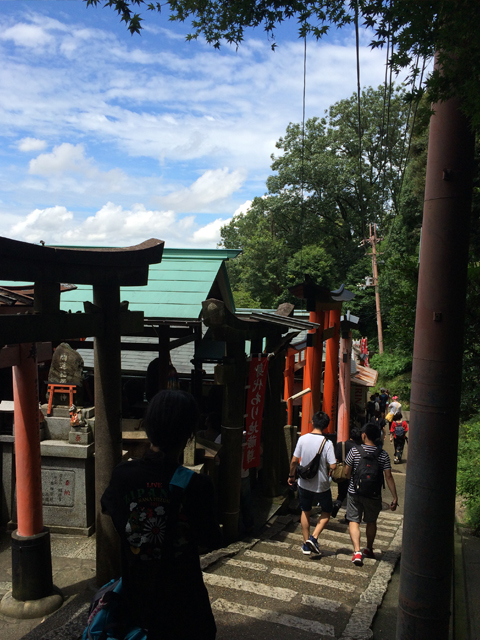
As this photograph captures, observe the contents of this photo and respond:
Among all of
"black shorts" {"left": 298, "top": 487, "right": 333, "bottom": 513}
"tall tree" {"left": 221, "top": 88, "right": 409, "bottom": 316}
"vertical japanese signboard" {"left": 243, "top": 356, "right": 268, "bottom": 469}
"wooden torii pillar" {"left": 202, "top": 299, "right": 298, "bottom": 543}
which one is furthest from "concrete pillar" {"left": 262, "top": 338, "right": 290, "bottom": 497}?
"tall tree" {"left": 221, "top": 88, "right": 409, "bottom": 316}

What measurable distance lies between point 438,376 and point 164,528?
1.91m

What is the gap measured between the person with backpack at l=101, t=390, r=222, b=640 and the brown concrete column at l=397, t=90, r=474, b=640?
61.3 inches

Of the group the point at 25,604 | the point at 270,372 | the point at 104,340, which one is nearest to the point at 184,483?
the point at 104,340

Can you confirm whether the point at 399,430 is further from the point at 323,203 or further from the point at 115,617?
the point at 323,203

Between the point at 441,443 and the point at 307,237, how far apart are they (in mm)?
36034

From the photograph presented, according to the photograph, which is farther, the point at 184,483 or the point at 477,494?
the point at 477,494

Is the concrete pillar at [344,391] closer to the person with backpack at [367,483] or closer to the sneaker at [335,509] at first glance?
the sneaker at [335,509]

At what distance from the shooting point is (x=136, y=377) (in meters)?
13.3

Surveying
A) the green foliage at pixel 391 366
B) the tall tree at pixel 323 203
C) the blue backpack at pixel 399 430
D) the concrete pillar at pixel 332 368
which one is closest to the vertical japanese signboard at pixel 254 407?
the concrete pillar at pixel 332 368

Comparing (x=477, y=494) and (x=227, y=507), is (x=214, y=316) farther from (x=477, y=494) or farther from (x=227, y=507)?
(x=477, y=494)

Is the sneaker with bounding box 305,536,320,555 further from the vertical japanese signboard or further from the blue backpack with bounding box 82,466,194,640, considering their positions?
the blue backpack with bounding box 82,466,194,640

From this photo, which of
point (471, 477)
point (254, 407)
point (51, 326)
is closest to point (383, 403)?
point (471, 477)

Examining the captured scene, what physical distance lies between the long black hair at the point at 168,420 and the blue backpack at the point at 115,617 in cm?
14

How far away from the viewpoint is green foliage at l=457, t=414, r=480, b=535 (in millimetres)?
7316
